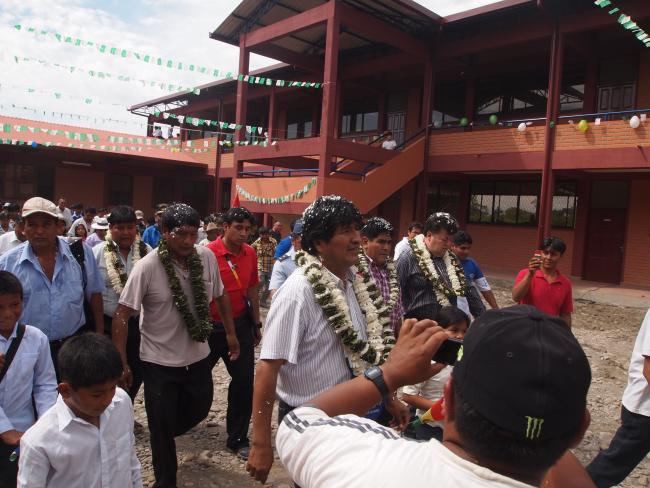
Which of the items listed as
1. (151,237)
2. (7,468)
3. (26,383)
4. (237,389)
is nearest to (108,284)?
(237,389)

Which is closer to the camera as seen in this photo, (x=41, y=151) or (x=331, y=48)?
(x=331, y=48)

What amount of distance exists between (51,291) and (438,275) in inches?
115

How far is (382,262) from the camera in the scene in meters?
4.04

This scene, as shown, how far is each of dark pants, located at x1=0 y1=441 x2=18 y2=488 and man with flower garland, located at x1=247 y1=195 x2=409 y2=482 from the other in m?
1.20

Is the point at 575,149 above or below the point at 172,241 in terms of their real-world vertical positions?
above

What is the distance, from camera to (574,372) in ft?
3.09

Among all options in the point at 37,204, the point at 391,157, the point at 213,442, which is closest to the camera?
the point at 37,204

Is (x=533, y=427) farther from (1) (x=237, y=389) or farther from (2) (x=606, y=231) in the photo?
(2) (x=606, y=231)

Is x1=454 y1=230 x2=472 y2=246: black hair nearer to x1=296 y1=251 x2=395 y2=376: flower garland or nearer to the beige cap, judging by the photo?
x1=296 y1=251 x2=395 y2=376: flower garland

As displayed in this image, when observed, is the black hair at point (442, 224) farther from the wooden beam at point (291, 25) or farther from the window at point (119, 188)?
the window at point (119, 188)

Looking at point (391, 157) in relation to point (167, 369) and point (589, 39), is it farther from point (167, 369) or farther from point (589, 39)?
point (167, 369)

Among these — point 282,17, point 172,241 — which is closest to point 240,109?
point 282,17

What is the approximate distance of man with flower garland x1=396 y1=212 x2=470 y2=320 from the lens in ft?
13.6

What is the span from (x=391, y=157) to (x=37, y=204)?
12.5 metres
